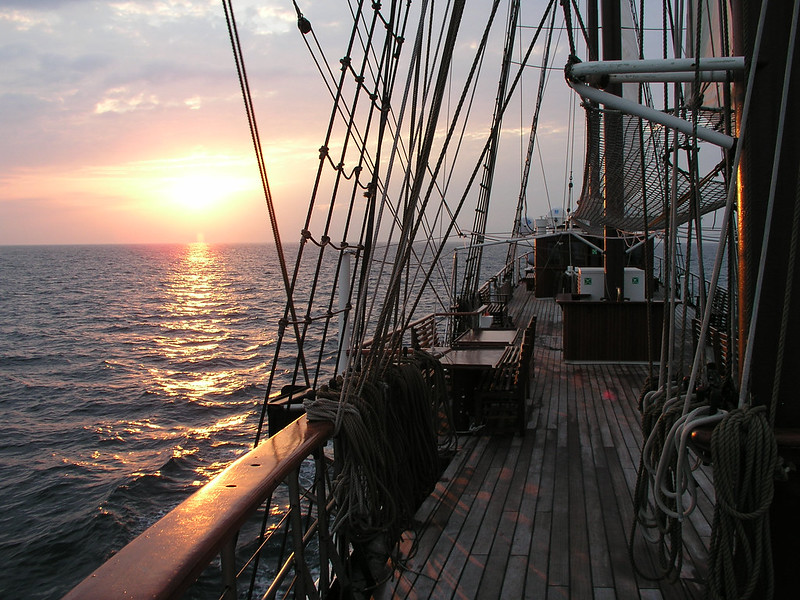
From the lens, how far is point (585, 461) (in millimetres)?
5059

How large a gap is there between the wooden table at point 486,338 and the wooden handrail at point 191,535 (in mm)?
5298

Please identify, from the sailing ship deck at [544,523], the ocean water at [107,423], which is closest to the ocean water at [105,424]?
the ocean water at [107,423]

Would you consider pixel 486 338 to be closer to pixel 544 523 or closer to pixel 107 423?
pixel 544 523

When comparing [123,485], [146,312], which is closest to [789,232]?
[123,485]

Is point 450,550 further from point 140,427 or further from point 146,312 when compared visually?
point 146,312

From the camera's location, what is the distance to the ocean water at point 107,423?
28.8 feet

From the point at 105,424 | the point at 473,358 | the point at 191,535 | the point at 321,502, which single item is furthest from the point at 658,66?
the point at 105,424

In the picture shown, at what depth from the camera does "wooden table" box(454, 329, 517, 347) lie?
23.8 feet

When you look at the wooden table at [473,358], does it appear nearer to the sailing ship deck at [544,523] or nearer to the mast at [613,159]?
the sailing ship deck at [544,523]

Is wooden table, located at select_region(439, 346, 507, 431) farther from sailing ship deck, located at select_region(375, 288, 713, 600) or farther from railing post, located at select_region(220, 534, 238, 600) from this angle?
railing post, located at select_region(220, 534, 238, 600)

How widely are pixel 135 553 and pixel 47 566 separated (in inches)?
327

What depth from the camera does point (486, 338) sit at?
794 cm

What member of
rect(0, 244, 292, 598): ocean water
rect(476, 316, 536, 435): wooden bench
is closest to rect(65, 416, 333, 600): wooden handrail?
rect(476, 316, 536, 435): wooden bench

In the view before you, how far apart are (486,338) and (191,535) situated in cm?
671
